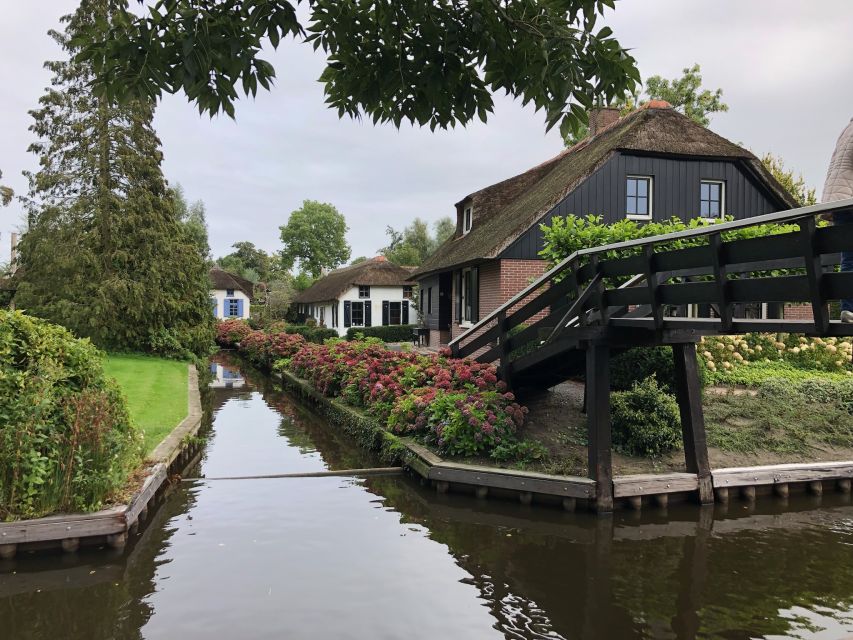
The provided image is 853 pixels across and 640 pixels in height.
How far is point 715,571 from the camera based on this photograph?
5652 millimetres

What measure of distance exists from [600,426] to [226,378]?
18941 millimetres

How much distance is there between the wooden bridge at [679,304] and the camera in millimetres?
4961

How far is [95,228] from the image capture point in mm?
21047

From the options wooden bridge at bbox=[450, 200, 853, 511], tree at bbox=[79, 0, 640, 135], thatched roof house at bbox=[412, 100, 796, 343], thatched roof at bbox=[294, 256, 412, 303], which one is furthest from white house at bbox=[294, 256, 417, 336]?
tree at bbox=[79, 0, 640, 135]

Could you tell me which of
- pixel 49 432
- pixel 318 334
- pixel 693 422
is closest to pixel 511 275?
pixel 693 422

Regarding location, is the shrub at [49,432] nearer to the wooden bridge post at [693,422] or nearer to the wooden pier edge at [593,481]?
the wooden pier edge at [593,481]

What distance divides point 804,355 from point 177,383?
48.8 feet

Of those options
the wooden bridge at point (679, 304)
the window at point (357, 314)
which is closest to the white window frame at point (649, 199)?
the wooden bridge at point (679, 304)

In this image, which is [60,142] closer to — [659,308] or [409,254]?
[659,308]

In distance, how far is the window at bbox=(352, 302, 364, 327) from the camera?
122 feet

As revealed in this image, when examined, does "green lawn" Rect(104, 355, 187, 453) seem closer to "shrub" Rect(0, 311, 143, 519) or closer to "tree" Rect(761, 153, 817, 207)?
"shrub" Rect(0, 311, 143, 519)

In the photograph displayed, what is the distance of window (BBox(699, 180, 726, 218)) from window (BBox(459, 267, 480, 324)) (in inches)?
268

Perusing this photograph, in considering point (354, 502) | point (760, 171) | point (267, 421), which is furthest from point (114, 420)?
point (760, 171)

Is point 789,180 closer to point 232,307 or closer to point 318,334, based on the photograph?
point 318,334
